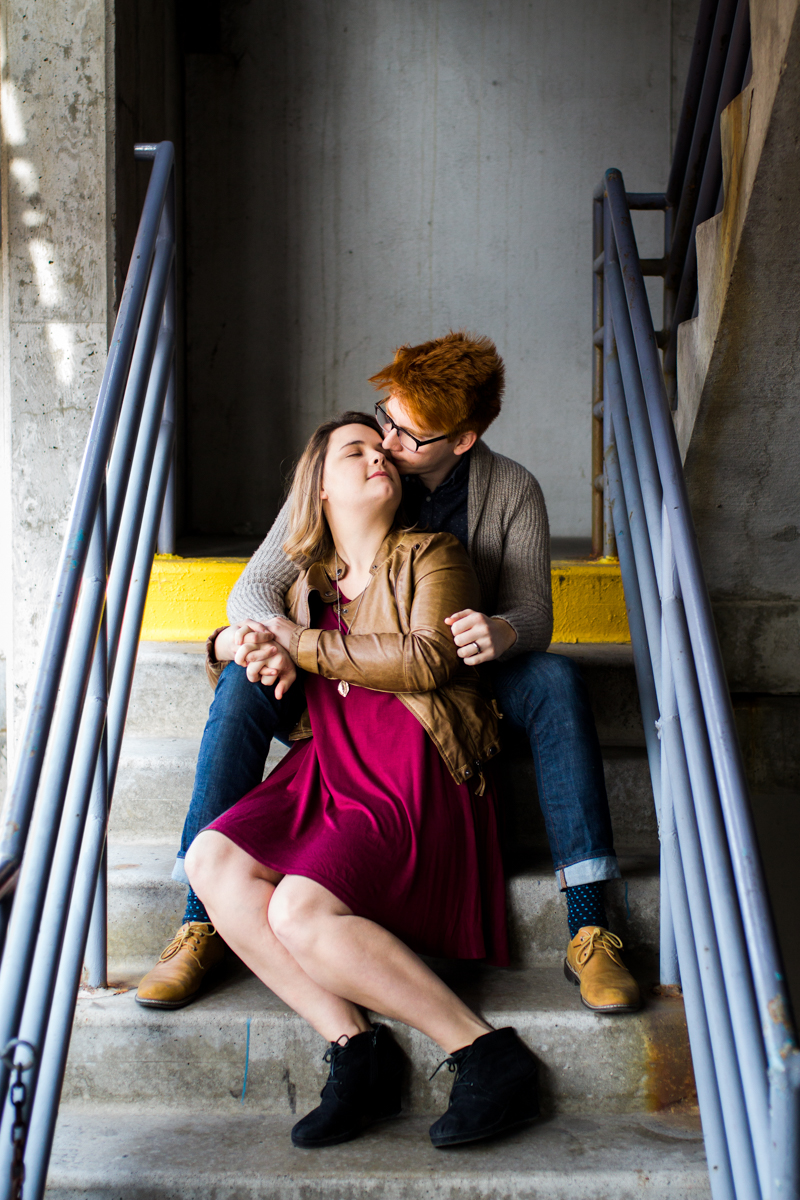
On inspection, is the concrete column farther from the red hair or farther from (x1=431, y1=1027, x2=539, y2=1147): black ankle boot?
(x1=431, y1=1027, x2=539, y2=1147): black ankle boot

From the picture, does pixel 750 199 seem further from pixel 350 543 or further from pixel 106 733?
pixel 106 733

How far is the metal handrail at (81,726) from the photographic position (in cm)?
118

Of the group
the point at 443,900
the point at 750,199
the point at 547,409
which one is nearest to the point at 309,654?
the point at 443,900

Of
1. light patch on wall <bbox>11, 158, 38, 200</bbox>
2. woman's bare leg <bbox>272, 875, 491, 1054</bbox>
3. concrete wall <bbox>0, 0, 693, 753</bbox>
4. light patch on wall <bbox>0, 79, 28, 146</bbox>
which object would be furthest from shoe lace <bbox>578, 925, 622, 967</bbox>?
concrete wall <bbox>0, 0, 693, 753</bbox>

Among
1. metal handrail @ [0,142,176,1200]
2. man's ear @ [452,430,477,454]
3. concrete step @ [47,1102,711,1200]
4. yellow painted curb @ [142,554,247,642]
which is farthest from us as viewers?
yellow painted curb @ [142,554,247,642]

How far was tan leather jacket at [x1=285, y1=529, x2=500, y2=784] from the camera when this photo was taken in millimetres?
1589

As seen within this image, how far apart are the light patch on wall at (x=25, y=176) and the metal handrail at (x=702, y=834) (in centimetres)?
133

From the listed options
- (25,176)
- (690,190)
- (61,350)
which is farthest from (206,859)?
(690,190)

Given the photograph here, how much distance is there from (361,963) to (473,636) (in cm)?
56

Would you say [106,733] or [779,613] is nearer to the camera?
[106,733]

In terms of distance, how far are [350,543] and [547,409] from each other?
247cm

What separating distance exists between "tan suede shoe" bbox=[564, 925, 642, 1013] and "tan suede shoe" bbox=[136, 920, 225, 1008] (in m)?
0.62

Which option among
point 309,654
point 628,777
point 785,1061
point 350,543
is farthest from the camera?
point 628,777

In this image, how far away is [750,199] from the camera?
1.71 m
